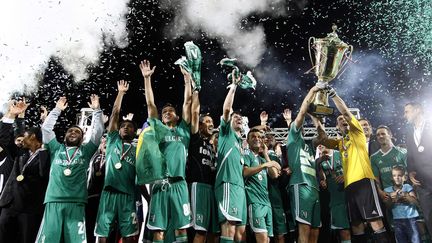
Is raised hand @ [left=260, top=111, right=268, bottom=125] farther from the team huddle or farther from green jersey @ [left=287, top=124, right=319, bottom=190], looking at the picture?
green jersey @ [left=287, top=124, right=319, bottom=190]

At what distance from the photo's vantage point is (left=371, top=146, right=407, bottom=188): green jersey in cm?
642

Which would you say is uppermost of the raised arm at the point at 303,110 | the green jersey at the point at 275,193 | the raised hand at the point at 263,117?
the raised hand at the point at 263,117

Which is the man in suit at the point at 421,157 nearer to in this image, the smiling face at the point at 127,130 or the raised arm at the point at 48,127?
the smiling face at the point at 127,130

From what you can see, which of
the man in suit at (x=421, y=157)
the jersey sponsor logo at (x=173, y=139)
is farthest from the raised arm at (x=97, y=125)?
the man in suit at (x=421, y=157)

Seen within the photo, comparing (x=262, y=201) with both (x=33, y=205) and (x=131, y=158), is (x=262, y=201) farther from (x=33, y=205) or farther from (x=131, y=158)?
(x=33, y=205)

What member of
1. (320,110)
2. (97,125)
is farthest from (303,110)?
(97,125)

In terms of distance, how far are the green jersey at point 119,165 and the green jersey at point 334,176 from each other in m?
3.29

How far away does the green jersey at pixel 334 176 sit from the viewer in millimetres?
6633

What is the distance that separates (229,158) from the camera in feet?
19.5

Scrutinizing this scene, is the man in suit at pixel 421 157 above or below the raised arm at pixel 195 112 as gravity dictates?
below

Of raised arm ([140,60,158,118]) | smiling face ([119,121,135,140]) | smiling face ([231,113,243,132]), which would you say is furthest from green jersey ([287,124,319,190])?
smiling face ([119,121,135,140])

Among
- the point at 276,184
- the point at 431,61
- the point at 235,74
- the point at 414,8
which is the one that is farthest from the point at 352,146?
the point at 431,61

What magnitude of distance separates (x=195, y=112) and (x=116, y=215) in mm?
1879

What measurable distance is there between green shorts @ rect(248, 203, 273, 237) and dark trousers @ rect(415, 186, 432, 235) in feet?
7.37
